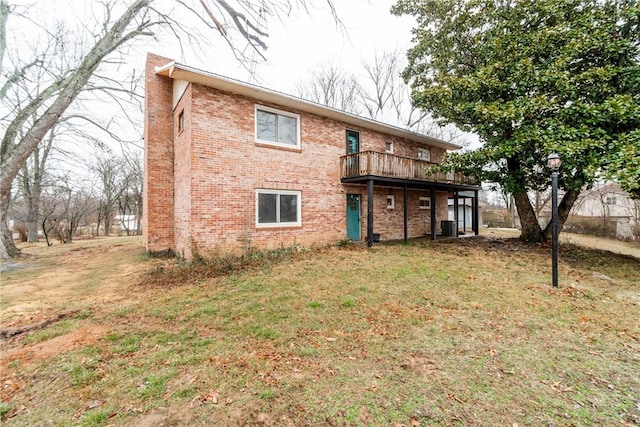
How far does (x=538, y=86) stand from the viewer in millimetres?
9344

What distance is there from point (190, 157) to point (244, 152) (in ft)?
5.51

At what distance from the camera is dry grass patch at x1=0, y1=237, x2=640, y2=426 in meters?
2.39

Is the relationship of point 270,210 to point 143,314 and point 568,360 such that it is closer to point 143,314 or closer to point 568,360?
point 143,314

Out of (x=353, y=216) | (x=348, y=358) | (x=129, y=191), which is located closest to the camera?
(x=348, y=358)

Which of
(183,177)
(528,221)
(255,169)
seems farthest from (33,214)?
(528,221)

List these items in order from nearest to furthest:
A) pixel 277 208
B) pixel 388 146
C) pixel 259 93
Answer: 1. pixel 259 93
2. pixel 277 208
3. pixel 388 146

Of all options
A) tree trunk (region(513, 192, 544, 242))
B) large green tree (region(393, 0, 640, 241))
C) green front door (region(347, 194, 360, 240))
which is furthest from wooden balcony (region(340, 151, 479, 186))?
tree trunk (region(513, 192, 544, 242))

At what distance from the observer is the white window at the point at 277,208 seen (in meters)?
9.41

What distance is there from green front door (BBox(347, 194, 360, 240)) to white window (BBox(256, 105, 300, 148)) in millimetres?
3582

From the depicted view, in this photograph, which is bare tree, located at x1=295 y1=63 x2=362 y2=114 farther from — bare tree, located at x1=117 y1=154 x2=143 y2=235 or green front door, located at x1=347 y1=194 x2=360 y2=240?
bare tree, located at x1=117 y1=154 x2=143 y2=235

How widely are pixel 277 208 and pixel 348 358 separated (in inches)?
280

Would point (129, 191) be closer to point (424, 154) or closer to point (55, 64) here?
point (55, 64)

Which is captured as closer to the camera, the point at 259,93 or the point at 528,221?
the point at 259,93

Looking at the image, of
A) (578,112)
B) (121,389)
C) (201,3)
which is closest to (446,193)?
(578,112)
